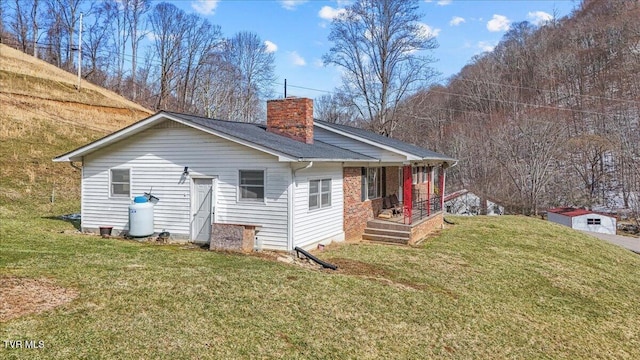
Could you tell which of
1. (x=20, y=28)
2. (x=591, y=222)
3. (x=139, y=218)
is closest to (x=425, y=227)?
(x=139, y=218)

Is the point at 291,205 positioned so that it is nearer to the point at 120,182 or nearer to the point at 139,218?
the point at 139,218

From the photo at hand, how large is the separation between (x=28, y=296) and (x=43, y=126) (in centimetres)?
2488

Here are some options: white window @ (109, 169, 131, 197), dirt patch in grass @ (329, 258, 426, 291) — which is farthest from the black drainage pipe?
white window @ (109, 169, 131, 197)

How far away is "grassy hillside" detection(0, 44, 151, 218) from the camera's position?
18312mm

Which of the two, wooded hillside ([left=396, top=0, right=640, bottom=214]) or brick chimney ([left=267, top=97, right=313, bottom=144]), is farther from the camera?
wooded hillside ([left=396, top=0, right=640, bottom=214])

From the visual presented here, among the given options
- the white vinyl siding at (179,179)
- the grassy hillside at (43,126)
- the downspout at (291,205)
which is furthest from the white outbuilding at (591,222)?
the grassy hillside at (43,126)

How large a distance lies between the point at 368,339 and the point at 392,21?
29063 millimetres

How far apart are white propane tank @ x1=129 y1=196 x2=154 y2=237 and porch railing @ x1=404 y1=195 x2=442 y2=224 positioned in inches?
324

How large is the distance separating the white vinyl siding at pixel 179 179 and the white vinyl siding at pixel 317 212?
43cm

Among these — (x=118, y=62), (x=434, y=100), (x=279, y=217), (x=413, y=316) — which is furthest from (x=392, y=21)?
(x=118, y=62)

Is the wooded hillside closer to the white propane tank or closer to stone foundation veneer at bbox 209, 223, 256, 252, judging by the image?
stone foundation veneer at bbox 209, 223, 256, 252

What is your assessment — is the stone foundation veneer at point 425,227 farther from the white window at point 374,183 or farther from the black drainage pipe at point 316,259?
the black drainage pipe at point 316,259

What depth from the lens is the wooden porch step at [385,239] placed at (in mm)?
13484

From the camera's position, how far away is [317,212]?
11719mm
